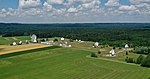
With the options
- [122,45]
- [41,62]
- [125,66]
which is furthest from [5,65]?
[122,45]

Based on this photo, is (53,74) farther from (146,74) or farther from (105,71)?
(146,74)

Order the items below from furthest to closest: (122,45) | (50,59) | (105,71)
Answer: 1. (122,45)
2. (50,59)
3. (105,71)

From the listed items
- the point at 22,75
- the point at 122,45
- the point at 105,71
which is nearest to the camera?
the point at 22,75

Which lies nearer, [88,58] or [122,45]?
[88,58]

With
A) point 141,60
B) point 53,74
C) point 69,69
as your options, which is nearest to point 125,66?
point 141,60

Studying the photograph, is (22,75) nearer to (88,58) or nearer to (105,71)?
(105,71)

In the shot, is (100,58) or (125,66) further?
(100,58)
